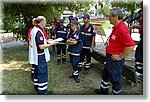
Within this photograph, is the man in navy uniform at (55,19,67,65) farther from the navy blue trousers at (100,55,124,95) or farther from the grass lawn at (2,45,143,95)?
the navy blue trousers at (100,55,124,95)

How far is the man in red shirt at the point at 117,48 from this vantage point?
1720 mm

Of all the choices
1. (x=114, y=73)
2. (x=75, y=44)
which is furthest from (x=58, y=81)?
(x=114, y=73)

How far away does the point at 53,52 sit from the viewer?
3865mm

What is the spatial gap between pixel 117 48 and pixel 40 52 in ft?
2.22

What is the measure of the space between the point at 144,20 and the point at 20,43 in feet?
9.67

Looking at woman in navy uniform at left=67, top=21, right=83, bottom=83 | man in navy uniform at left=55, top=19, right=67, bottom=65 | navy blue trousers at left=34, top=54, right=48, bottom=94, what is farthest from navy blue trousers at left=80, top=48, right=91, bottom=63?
navy blue trousers at left=34, top=54, right=48, bottom=94

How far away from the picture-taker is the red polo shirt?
171 cm

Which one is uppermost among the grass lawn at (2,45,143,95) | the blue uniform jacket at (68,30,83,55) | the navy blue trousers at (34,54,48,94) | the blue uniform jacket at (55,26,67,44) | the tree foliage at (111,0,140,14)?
the tree foliage at (111,0,140,14)

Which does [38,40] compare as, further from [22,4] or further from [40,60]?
[22,4]

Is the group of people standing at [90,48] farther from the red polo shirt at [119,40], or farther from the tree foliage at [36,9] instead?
the tree foliage at [36,9]

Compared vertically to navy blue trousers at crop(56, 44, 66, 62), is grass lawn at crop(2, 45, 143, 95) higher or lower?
lower

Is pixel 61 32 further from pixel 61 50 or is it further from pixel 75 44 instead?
pixel 75 44

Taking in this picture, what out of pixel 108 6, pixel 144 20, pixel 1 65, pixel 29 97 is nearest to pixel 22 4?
pixel 1 65

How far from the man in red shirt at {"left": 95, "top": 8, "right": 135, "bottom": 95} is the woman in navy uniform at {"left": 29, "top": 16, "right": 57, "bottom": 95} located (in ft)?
1.66
